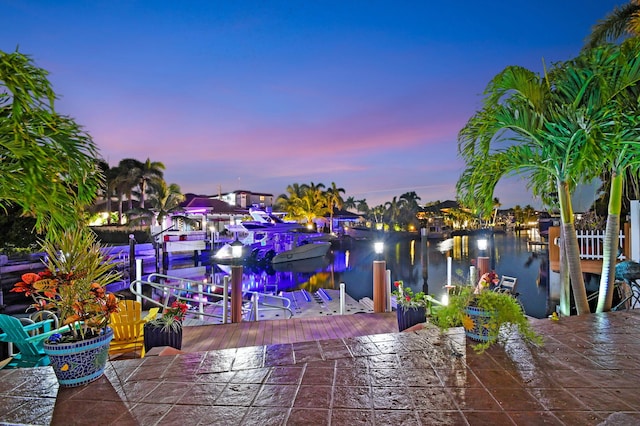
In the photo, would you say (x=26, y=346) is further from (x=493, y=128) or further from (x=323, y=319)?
(x=493, y=128)

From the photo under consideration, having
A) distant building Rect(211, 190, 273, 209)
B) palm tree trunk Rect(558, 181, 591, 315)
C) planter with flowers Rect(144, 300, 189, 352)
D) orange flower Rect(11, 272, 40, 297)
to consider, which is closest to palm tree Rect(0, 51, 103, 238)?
orange flower Rect(11, 272, 40, 297)

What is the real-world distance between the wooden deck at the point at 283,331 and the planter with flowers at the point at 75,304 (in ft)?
6.83

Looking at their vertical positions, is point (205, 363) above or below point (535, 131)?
below

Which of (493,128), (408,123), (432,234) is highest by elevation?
(408,123)

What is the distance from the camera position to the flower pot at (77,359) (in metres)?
2.56

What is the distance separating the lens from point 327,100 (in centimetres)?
1772

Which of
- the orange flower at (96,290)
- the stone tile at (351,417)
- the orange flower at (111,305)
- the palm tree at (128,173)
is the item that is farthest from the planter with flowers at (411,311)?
the palm tree at (128,173)

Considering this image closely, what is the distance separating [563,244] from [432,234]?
5666 centimetres

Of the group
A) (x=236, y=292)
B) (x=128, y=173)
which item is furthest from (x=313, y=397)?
(x=128, y=173)

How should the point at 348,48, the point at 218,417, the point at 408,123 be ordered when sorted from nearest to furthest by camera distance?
1. the point at 218,417
2. the point at 348,48
3. the point at 408,123

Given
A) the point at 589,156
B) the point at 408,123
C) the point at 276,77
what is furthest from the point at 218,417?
the point at 408,123

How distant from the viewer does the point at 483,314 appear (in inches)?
127

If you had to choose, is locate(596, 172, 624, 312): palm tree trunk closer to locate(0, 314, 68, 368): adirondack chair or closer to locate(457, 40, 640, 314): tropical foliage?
locate(457, 40, 640, 314): tropical foliage

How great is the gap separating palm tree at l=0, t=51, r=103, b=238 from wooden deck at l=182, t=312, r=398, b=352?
3031mm
